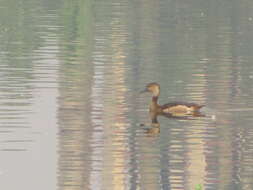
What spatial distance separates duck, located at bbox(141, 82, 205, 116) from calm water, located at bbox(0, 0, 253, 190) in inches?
10.3

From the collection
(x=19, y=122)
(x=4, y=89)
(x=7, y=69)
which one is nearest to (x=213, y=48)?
(x=7, y=69)

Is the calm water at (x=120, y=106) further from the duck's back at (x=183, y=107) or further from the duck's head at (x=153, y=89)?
the duck's head at (x=153, y=89)

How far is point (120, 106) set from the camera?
29.9 meters

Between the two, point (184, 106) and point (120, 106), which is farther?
point (120, 106)

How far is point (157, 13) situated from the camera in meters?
65.5

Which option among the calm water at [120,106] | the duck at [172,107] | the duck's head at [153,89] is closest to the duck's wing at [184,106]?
the duck at [172,107]

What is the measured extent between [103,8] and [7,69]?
3332cm

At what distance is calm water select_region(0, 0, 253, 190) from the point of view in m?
22.4

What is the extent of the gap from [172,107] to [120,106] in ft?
4.45

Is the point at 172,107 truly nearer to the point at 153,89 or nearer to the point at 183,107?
the point at 183,107

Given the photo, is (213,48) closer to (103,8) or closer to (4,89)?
(4,89)

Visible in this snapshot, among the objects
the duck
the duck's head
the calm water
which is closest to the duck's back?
the duck

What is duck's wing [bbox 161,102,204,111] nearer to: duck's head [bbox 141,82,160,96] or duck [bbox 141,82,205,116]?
duck [bbox 141,82,205,116]

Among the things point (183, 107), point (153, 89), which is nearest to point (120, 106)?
point (153, 89)
